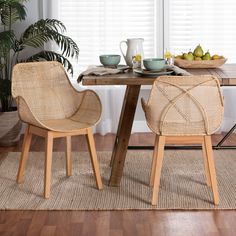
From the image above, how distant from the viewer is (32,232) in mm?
3207

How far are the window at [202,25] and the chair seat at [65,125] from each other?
1958 mm

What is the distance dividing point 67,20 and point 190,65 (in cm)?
188

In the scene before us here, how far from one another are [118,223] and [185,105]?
2.49 ft

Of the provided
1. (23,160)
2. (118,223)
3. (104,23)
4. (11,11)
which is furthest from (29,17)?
(118,223)

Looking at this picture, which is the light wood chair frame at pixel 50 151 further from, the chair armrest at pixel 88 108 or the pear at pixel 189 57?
the pear at pixel 189 57

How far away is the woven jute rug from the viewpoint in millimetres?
3605

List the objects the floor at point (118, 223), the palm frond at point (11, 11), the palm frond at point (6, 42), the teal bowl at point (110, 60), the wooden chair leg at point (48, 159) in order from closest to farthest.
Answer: the floor at point (118, 223)
the wooden chair leg at point (48, 159)
the teal bowl at point (110, 60)
the palm frond at point (6, 42)
the palm frond at point (11, 11)

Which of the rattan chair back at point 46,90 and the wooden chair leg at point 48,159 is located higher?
the rattan chair back at point 46,90

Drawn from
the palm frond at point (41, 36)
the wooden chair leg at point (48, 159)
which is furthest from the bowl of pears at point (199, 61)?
the palm frond at point (41, 36)

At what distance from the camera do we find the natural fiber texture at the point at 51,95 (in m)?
4.06

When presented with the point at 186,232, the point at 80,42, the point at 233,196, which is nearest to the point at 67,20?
the point at 80,42

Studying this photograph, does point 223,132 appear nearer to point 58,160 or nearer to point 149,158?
point 149,158

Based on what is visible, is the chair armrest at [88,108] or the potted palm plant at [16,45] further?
the potted palm plant at [16,45]

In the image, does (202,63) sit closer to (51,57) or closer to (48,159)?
(48,159)
